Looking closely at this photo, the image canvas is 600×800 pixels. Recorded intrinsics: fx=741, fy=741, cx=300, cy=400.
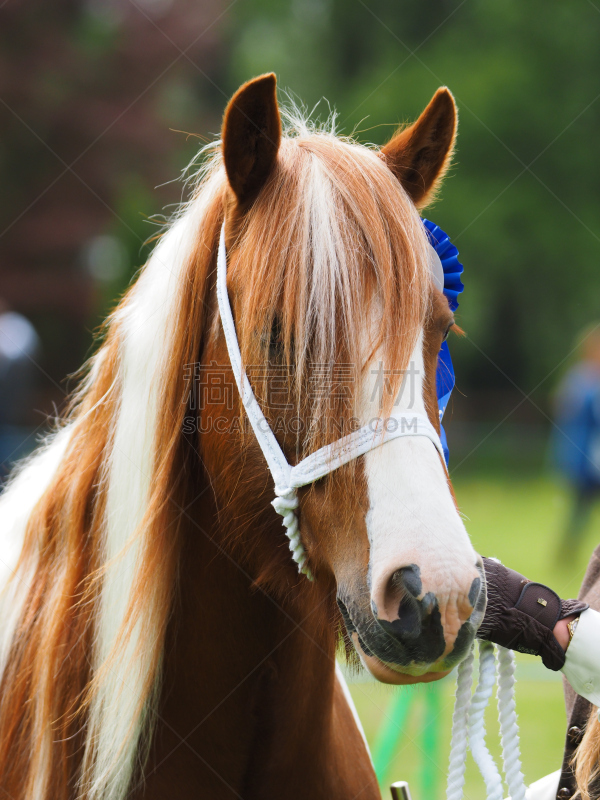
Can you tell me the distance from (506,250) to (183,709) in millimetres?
21542

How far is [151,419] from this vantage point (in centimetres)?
170

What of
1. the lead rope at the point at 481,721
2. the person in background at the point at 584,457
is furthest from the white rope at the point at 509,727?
the person in background at the point at 584,457

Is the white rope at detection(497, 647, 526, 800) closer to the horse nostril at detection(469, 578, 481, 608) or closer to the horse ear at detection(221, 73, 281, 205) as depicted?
the horse nostril at detection(469, 578, 481, 608)

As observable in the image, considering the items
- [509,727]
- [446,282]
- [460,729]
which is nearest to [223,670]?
[460,729]

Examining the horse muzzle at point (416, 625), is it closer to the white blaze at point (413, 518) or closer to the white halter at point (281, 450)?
the white blaze at point (413, 518)

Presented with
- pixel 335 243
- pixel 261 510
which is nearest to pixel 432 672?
pixel 261 510

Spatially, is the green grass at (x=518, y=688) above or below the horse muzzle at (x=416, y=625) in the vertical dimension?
below

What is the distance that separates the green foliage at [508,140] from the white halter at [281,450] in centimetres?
1879

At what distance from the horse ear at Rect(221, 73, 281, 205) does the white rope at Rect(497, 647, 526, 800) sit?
1221 millimetres

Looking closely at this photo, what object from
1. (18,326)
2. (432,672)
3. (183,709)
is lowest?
(18,326)

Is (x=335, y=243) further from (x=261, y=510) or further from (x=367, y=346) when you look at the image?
(x=261, y=510)

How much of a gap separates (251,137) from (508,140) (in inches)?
828

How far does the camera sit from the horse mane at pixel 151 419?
1534 millimetres

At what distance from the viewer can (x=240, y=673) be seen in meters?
1.75
